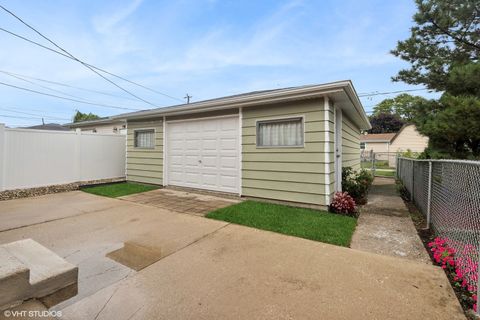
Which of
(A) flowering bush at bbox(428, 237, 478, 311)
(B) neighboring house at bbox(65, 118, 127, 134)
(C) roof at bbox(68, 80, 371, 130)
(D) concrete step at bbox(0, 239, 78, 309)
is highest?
(B) neighboring house at bbox(65, 118, 127, 134)

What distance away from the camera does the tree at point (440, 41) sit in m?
5.92

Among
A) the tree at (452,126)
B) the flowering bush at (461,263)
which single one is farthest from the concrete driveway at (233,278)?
the tree at (452,126)

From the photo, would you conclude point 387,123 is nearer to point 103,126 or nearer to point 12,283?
point 103,126

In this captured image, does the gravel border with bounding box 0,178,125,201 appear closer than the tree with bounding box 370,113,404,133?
Yes

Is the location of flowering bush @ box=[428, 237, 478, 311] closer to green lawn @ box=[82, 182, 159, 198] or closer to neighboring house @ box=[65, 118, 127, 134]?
green lawn @ box=[82, 182, 159, 198]

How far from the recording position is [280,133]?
566cm

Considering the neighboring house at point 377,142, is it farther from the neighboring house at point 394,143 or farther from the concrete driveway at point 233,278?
the concrete driveway at point 233,278

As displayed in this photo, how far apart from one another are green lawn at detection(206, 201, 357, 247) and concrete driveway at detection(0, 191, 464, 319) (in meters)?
0.25

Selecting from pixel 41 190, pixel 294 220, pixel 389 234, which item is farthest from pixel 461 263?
pixel 41 190

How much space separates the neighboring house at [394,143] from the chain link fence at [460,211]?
65.1 ft

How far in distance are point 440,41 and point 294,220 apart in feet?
21.8

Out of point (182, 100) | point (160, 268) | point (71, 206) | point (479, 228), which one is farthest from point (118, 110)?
point (479, 228)


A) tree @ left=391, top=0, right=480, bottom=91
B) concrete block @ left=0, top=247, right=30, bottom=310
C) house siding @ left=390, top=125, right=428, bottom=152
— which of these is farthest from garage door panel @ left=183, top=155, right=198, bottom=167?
house siding @ left=390, top=125, right=428, bottom=152

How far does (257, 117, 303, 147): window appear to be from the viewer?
540cm
